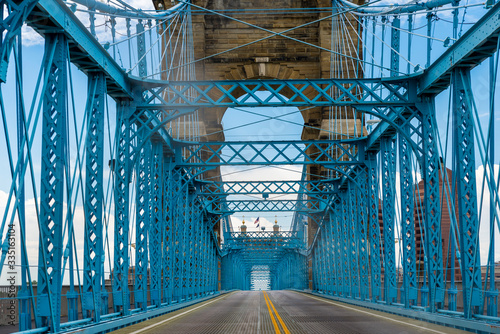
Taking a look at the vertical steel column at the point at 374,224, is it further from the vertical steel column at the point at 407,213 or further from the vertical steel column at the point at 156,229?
the vertical steel column at the point at 156,229

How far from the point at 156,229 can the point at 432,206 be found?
13148 millimetres

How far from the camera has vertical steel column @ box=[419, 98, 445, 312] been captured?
68.3 feet

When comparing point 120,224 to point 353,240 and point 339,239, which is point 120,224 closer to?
point 353,240

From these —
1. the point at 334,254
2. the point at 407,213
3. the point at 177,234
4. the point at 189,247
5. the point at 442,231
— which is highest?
the point at 442,231

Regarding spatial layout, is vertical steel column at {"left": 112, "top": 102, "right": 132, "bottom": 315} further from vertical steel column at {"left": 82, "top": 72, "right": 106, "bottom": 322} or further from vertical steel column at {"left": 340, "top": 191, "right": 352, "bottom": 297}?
vertical steel column at {"left": 340, "top": 191, "right": 352, "bottom": 297}

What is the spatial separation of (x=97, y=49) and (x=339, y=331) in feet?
34.0

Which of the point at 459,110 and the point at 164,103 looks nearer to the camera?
the point at 459,110

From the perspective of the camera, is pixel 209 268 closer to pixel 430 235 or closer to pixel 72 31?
pixel 430 235

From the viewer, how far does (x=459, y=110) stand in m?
18.0

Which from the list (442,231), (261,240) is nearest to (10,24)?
(442,231)

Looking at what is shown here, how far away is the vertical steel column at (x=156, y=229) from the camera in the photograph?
2700cm

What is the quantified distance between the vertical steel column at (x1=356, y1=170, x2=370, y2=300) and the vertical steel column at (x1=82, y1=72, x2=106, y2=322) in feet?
63.1

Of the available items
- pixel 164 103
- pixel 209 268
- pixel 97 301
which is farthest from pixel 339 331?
pixel 209 268

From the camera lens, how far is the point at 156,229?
1148 inches
